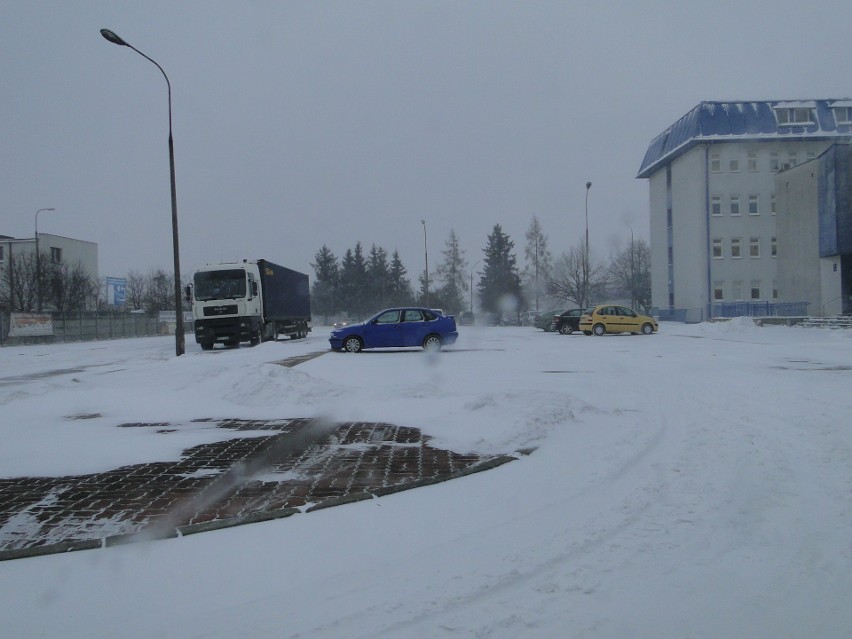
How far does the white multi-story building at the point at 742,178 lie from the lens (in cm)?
4788

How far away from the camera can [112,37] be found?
1945cm

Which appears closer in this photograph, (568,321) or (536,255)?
(568,321)

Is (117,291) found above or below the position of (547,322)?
above

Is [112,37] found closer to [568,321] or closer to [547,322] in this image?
[568,321]

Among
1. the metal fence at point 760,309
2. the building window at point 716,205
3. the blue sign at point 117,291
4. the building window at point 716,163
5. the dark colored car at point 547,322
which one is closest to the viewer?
the dark colored car at point 547,322

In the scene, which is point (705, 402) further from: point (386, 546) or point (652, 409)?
point (386, 546)

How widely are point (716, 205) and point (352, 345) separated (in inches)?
1496

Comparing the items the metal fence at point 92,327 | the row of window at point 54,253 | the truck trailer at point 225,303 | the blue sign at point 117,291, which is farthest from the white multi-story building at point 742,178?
the blue sign at point 117,291

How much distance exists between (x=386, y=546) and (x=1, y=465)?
4.70 meters

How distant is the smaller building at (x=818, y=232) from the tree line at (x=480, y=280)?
25.9 metres

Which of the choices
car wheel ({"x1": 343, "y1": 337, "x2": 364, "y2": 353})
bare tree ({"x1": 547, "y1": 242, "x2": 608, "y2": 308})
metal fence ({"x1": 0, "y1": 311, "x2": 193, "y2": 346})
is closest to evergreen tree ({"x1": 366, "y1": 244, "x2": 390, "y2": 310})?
bare tree ({"x1": 547, "y1": 242, "x2": 608, "y2": 308})

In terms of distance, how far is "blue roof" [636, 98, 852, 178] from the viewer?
156 feet

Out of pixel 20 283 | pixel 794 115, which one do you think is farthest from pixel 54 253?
pixel 794 115

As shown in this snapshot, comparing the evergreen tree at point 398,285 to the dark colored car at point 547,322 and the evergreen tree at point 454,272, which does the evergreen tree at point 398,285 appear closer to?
the evergreen tree at point 454,272
